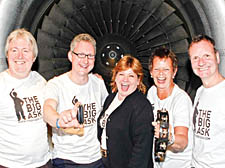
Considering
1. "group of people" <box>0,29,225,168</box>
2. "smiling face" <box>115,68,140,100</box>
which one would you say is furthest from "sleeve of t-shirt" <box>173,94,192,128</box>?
"smiling face" <box>115,68,140,100</box>

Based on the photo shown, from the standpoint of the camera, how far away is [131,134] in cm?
137

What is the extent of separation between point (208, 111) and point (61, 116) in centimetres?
69

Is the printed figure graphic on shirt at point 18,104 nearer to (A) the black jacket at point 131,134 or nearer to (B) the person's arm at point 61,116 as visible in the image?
(B) the person's arm at point 61,116

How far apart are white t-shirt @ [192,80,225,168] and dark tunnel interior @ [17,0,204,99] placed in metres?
0.71

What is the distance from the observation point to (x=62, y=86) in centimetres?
150

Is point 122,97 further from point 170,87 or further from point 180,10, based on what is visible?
point 180,10

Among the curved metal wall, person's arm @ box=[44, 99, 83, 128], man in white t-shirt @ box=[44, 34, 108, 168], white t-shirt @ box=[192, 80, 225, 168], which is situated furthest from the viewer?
the curved metal wall

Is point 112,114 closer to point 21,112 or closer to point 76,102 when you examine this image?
point 76,102

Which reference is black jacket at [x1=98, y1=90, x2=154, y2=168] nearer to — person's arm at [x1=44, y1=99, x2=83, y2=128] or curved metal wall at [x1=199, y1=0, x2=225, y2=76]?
person's arm at [x1=44, y1=99, x2=83, y2=128]

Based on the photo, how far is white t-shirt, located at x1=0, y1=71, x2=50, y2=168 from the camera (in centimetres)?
140

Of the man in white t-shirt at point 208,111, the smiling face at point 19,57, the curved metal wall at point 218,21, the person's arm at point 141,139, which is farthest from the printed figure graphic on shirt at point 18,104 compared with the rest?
the curved metal wall at point 218,21

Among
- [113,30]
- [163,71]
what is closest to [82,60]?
[163,71]

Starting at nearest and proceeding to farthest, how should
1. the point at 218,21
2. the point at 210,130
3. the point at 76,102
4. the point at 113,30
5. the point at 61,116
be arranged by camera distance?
the point at 61,116 < the point at 210,130 < the point at 76,102 < the point at 218,21 < the point at 113,30

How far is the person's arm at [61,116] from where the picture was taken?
44.2 inches
